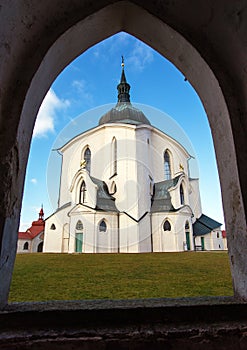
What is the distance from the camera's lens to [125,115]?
23.4 m

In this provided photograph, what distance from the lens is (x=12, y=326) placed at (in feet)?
2.97

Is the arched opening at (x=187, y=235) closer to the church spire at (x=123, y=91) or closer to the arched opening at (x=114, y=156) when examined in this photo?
Result: the arched opening at (x=114, y=156)

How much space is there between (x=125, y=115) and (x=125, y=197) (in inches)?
360

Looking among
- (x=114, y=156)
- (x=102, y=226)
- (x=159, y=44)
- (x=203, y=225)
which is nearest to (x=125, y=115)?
(x=114, y=156)

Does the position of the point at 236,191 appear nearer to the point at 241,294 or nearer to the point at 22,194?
the point at 241,294

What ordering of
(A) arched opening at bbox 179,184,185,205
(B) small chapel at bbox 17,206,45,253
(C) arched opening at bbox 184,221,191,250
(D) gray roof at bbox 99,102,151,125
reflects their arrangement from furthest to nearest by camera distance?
(B) small chapel at bbox 17,206,45,253, (D) gray roof at bbox 99,102,151,125, (A) arched opening at bbox 179,184,185,205, (C) arched opening at bbox 184,221,191,250

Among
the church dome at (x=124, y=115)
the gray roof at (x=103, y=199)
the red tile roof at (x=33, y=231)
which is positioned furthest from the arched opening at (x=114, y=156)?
the red tile roof at (x=33, y=231)

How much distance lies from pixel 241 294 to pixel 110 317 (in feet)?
2.15

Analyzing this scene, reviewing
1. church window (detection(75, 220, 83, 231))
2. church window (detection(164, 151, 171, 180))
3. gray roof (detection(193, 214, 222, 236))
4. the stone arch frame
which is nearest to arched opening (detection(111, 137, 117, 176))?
church window (detection(164, 151, 171, 180))

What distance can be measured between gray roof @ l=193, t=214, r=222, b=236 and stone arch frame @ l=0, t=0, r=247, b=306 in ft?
69.1

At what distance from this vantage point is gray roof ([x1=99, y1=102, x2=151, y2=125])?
75.9 feet

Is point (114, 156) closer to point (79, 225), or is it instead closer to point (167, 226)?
point (79, 225)

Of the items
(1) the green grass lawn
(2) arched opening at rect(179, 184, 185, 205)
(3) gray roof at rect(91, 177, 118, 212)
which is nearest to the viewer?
(1) the green grass lawn

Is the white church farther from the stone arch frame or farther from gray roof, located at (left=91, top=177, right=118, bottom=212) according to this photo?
the stone arch frame
